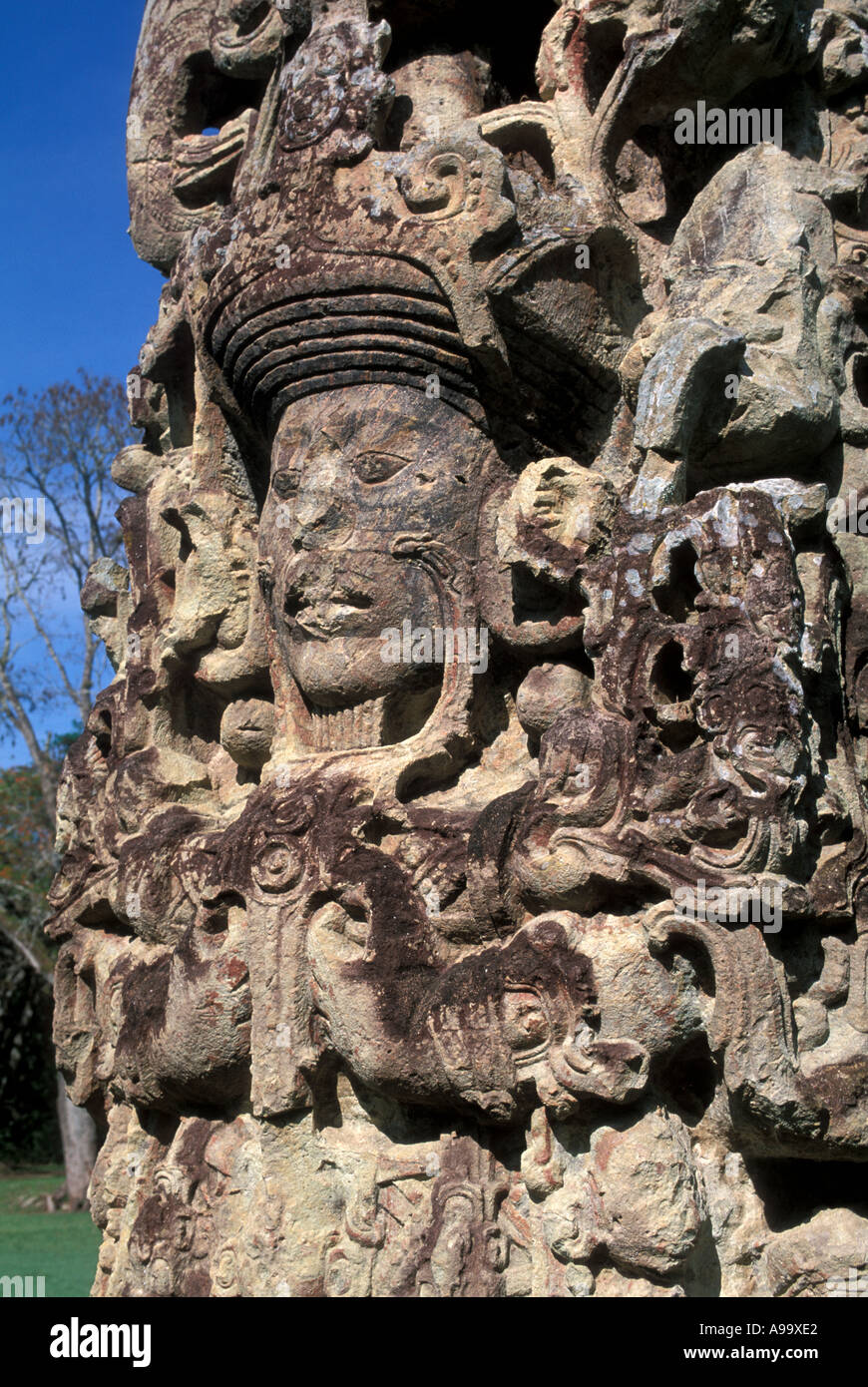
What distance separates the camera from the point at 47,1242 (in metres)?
11.8

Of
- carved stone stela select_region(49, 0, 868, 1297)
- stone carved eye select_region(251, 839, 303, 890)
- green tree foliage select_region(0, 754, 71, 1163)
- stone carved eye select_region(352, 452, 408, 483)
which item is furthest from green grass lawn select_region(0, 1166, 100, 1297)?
stone carved eye select_region(352, 452, 408, 483)

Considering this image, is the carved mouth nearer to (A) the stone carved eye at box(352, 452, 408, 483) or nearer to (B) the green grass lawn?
(A) the stone carved eye at box(352, 452, 408, 483)

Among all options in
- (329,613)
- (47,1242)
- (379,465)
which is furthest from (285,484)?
(47,1242)

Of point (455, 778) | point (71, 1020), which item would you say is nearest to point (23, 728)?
point (71, 1020)

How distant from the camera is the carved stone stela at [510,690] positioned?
11.4ft

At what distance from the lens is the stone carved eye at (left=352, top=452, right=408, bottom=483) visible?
425 cm

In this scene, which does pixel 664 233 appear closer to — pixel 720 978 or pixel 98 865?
pixel 720 978

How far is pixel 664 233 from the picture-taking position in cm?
456

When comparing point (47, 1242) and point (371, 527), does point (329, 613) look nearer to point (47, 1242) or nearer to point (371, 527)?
point (371, 527)

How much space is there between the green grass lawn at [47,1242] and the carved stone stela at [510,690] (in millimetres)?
5166

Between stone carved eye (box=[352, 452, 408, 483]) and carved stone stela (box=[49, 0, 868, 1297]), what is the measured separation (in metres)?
0.01

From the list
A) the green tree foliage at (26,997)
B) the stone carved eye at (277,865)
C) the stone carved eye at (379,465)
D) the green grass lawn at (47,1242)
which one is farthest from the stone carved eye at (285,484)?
the green tree foliage at (26,997)
